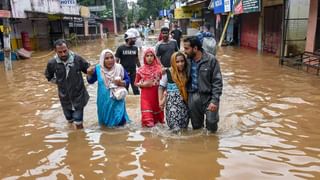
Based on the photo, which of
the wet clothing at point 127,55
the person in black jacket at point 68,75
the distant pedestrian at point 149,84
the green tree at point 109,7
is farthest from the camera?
the green tree at point 109,7

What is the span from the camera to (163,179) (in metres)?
4.41

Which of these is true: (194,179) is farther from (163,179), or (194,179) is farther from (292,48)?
(292,48)

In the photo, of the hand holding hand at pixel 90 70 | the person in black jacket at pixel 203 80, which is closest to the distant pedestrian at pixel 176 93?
the person in black jacket at pixel 203 80

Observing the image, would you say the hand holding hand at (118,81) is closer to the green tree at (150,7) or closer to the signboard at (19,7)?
the signboard at (19,7)

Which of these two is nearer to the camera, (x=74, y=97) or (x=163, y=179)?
(x=163, y=179)

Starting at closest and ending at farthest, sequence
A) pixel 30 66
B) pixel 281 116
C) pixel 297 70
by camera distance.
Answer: pixel 281 116, pixel 297 70, pixel 30 66

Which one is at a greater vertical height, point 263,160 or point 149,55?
point 149,55

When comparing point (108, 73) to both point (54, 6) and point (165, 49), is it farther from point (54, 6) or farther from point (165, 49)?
point (54, 6)

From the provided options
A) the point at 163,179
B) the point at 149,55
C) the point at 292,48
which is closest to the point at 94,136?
the point at 149,55

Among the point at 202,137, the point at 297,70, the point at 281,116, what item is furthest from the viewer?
the point at 297,70

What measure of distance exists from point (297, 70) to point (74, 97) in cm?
845

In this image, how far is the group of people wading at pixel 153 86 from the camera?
5.29 m

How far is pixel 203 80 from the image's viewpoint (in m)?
5.30

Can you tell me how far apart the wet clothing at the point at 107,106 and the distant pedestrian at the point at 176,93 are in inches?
29.4
